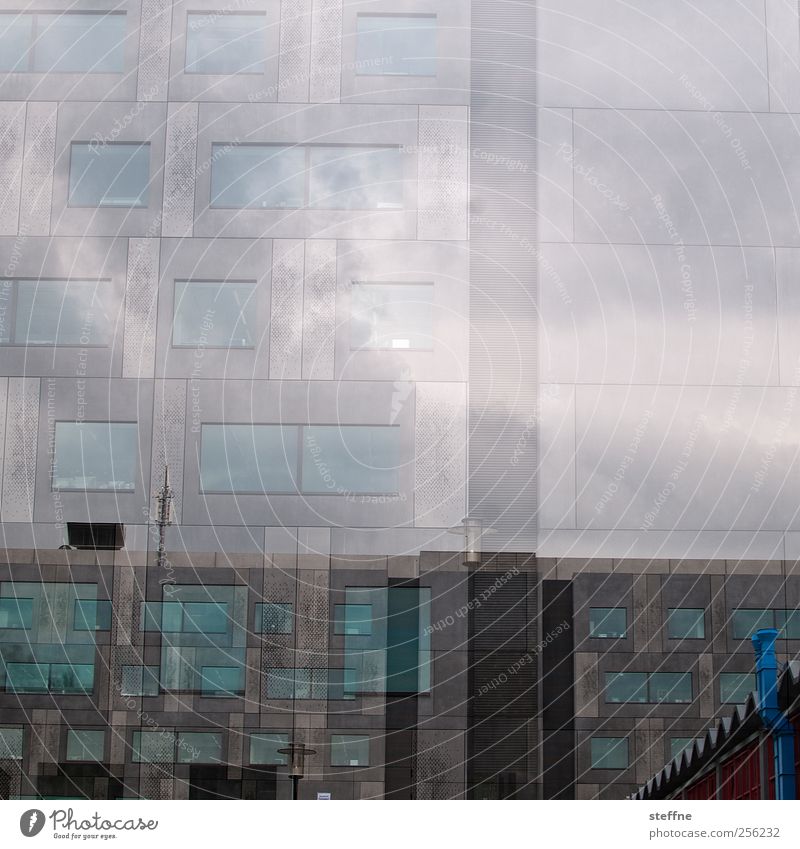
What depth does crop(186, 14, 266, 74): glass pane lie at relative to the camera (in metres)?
5.65

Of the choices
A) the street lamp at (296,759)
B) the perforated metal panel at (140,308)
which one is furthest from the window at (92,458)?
the street lamp at (296,759)

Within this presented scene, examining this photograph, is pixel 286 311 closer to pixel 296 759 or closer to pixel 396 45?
pixel 396 45

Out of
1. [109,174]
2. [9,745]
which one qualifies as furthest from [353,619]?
[109,174]

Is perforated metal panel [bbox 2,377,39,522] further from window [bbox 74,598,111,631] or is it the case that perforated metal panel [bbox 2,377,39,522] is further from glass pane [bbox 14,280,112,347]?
window [bbox 74,598,111,631]

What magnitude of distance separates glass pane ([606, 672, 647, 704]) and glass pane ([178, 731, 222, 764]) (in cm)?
156

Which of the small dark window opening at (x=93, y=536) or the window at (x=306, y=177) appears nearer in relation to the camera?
the small dark window opening at (x=93, y=536)

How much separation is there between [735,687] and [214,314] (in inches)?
102

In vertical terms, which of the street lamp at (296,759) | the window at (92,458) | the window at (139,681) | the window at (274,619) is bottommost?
the street lamp at (296,759)

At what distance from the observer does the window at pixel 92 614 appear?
531cm

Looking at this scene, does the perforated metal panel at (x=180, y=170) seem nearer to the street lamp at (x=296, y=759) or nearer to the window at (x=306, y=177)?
the window at (x=306, y=177)

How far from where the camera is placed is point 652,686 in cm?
533

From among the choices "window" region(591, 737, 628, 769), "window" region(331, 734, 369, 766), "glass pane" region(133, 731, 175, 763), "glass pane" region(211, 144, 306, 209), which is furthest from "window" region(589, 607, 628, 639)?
"glass pane" region(211, 144, 306, 209)

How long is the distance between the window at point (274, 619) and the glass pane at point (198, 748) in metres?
0.46
